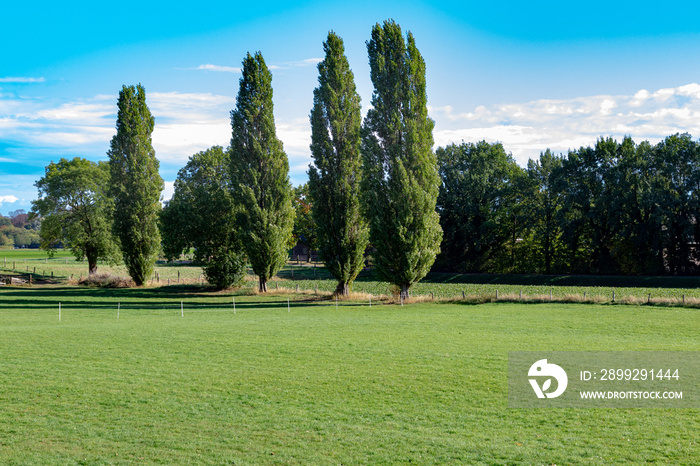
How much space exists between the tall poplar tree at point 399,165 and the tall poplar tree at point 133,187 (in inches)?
1034

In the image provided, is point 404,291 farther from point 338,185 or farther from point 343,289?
point 338,185

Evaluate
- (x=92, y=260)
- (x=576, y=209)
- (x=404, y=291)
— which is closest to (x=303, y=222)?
(x=92, y=260)

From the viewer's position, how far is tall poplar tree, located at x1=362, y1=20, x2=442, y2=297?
3928 cm

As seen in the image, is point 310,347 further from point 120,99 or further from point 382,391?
point 120,99

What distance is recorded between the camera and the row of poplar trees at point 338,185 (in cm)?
3978

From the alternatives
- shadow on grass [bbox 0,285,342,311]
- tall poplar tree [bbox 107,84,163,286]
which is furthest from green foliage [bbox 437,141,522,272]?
tall poplar tree [bbox 107,84,163,286]

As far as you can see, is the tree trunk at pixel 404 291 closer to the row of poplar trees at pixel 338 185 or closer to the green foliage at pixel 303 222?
the row of poplar trees at pixel 338 185

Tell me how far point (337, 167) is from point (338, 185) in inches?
58.3

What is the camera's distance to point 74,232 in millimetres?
60625

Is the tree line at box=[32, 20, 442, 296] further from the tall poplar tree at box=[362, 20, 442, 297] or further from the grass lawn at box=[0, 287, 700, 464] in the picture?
the grass lawn at box=[0, 287, 700, 464]

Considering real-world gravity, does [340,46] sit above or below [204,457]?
above

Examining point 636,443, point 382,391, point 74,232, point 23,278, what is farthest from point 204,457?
point 23,278

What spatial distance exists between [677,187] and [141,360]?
61272mm

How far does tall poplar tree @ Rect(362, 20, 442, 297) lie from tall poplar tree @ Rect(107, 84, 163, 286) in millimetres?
26274
